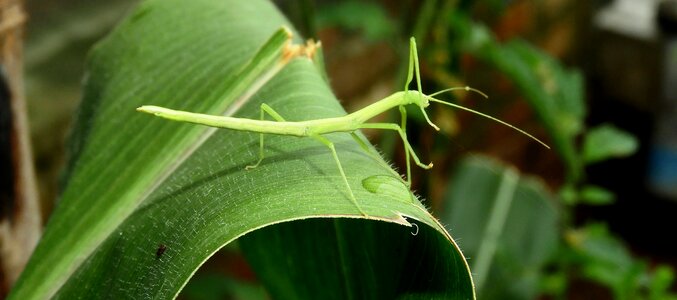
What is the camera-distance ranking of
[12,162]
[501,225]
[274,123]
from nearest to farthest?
[274,123] → [12,162] → [501,225]

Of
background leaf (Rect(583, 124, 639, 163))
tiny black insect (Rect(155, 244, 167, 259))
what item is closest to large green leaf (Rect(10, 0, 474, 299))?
tiny black insect (Rect(155, 244, 167, 259))

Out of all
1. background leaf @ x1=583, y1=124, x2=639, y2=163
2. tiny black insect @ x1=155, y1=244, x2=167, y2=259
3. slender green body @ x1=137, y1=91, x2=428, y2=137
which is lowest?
tiny black insect @ x1=155, y1=244, x2=167, y2=259

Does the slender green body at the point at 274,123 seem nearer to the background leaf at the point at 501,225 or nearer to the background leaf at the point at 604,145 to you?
the background leaf at the point at 501,225

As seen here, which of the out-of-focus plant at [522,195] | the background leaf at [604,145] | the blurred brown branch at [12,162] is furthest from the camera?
the background leaf at [604,145]

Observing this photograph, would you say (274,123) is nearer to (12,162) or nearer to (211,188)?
(211,188)

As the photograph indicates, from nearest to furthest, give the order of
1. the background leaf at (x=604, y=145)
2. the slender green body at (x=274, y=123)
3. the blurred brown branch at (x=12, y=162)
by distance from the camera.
Result: the slender green body at (x=274, y=123)
the blurred brown branch at (x=12, y=162)
the background leaf at (x=604, y=145)

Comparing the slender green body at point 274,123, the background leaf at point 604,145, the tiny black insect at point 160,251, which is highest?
the background leaf at point 604,145

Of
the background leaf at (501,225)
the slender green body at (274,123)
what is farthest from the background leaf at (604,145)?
the slender green body at (274,123)

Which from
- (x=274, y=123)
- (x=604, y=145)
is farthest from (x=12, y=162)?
(x=604, y=145)

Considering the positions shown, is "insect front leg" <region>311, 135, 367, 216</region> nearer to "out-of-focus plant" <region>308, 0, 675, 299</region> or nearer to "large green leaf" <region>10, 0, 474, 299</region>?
"large green leaf" <region>10, 0, 474, 299</region>

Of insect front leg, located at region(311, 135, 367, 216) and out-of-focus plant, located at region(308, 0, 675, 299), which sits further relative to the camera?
out-of-focus plant, located at region(308, 0, 675, 299)
